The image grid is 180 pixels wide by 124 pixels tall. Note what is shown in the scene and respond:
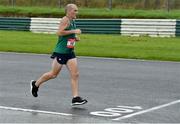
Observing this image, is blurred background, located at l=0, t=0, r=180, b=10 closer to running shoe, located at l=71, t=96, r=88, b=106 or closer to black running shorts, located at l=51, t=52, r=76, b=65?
black running shorts, located at l=51, t=52, r=76, b=65

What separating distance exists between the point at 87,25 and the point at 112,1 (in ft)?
31.1

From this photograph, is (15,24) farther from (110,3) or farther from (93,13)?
(110,3)

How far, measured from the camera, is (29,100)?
10.4m

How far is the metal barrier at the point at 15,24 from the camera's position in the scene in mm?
Answer: 32156

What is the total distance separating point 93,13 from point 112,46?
12805 mm

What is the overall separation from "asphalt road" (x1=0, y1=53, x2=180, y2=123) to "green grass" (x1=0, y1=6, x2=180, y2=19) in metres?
15.8

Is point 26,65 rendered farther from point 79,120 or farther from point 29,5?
point 29,5

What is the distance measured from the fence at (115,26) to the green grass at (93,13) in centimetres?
413

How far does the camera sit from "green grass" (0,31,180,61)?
65.0ft

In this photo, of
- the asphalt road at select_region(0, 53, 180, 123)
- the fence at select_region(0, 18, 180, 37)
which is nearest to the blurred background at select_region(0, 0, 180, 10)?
the fence at select_region(0, 18, 180, 37)

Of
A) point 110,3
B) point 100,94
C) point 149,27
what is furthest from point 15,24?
point 100,94

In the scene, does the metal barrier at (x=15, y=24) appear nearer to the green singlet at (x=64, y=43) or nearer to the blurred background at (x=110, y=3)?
the blurred background at (x=110, y=3)

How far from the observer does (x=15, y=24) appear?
32.9 metres

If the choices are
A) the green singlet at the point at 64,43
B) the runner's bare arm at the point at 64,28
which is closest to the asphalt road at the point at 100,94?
the green singlet at the point at 64,43
